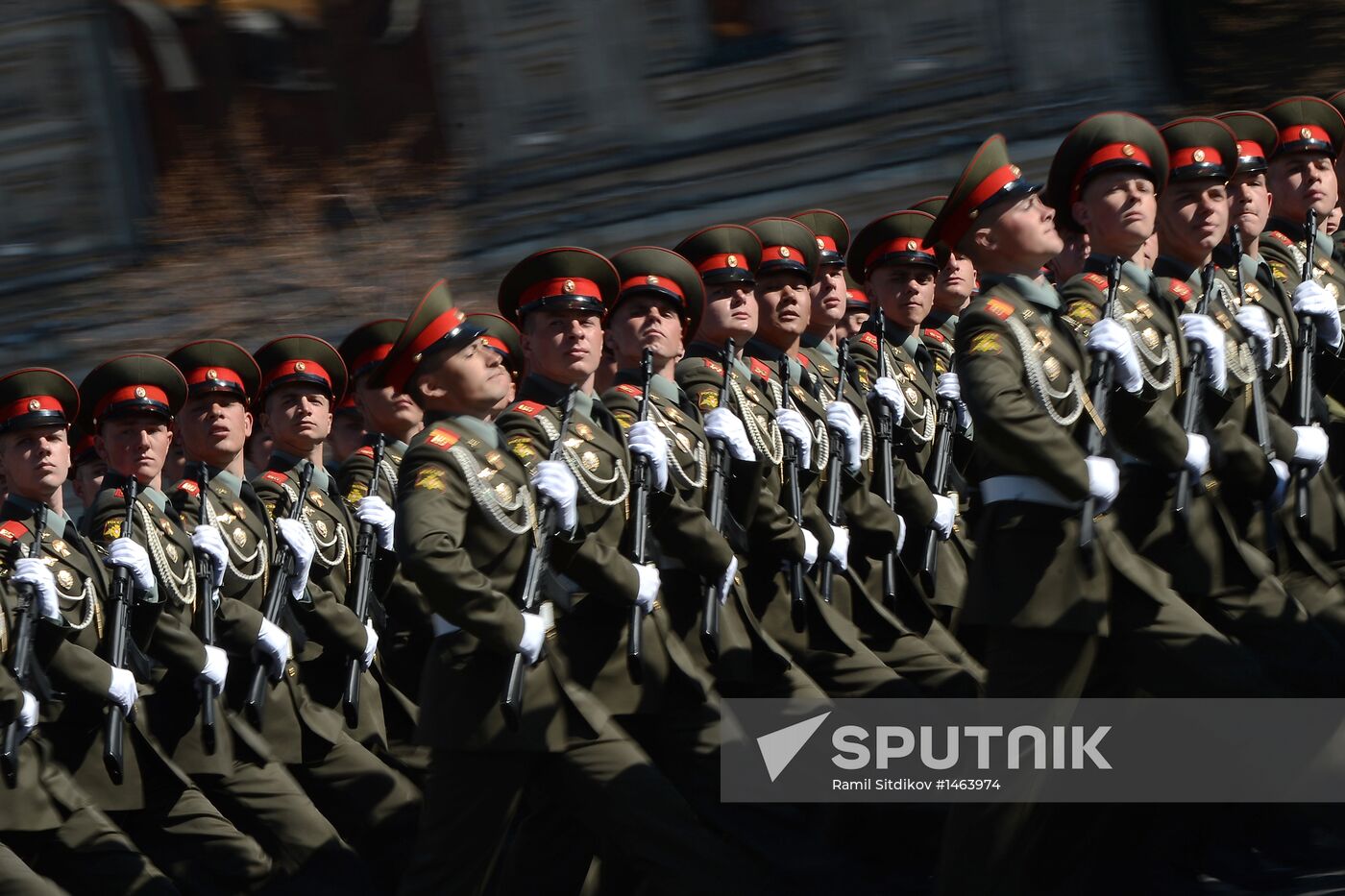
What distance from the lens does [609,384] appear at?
6.57 meters

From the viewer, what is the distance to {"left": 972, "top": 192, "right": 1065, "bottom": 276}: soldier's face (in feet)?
17.8

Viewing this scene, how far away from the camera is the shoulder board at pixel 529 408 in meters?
5.61

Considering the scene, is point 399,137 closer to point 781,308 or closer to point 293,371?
point 293,371

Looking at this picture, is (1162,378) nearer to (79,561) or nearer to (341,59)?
(79,561)

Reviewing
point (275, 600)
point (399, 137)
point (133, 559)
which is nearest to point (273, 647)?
point (275, 600)

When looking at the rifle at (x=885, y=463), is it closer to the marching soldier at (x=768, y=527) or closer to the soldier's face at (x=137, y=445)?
the marching soldier at (x=768, y=527)

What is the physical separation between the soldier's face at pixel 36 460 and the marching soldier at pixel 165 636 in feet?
0.75

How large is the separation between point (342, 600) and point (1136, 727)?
10.3 feet

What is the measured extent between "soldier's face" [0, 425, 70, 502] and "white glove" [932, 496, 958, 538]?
271 centimetres

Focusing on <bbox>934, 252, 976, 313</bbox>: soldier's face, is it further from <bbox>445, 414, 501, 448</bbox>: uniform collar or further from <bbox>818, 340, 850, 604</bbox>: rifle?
<bbox>445, 414, 501, 448</bbox>: uniform collar

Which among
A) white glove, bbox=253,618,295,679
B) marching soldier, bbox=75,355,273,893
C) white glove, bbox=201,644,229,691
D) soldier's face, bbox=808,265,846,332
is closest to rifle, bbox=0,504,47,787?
marching soldier, bbox=75,355,273,893

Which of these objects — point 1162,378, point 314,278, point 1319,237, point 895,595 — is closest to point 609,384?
point 895,595

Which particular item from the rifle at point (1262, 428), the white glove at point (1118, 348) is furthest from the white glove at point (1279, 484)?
the white glove at point (1118, 348)

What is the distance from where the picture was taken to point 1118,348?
529cm
